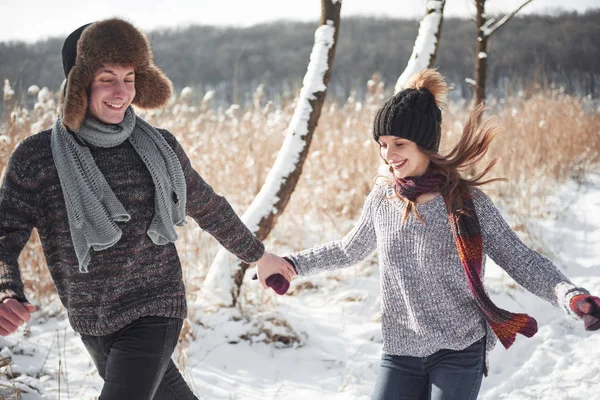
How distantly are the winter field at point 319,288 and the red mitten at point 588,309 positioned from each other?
109cm

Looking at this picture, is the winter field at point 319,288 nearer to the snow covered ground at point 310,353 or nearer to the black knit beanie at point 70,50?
the snow covered ground at point 310,353

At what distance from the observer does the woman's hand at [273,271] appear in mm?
2396

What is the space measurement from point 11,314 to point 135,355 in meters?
0.40

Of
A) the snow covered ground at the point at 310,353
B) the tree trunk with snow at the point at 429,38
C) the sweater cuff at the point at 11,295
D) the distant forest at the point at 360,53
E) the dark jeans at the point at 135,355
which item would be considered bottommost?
the snow covered ground at the point at 310,353

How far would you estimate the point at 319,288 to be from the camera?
4730mm

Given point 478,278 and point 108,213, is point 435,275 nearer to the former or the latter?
point 478,278

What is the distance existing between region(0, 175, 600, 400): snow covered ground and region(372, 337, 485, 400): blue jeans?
1.23 meters

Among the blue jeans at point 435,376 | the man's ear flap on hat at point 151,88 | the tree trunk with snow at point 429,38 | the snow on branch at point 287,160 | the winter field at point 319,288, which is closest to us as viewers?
the blue jeans at point 435,376

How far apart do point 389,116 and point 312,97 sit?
6.43 ft

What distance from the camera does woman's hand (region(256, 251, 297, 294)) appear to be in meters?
2.40

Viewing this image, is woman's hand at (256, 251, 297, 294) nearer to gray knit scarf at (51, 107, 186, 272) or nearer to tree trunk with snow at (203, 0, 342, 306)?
gray knit scarf at (51, 107, 186, 272)

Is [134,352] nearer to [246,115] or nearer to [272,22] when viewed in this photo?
[246,115]

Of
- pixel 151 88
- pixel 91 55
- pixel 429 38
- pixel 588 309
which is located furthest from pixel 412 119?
pixel 429 38

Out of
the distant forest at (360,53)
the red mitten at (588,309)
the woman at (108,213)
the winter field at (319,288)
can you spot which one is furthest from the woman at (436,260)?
the distant forest at (360,53)
